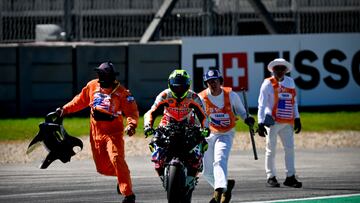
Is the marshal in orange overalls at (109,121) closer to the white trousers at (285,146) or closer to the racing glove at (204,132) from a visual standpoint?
the racing glove at (204,132)

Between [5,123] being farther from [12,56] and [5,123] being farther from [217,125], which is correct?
[217,125]

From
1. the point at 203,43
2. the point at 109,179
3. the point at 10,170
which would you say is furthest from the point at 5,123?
the point at 109,179

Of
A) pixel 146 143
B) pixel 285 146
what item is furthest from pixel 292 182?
pixel 146 143

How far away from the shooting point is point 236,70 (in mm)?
24094

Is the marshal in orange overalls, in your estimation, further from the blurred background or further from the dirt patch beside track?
the blurred background

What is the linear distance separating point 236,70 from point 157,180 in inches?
368

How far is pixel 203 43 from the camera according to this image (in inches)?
950

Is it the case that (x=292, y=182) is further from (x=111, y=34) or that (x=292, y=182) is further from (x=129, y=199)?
(x=111, y=34)

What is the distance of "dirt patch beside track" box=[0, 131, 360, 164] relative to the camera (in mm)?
18109

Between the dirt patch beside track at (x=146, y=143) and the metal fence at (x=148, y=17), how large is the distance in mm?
4212

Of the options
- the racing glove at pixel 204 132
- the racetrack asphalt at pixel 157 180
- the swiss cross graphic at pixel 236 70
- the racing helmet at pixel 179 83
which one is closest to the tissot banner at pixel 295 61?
the swiss cross graphic at pixel 236 70

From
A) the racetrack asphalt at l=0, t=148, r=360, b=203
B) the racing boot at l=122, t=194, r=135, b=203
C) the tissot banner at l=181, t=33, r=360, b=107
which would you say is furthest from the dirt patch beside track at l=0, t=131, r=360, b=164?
the racing boot at l=122, t=194, r=135, b=203

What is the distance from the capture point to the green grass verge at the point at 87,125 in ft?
68.9

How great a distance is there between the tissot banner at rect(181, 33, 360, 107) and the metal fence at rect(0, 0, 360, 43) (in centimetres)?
48
